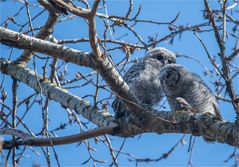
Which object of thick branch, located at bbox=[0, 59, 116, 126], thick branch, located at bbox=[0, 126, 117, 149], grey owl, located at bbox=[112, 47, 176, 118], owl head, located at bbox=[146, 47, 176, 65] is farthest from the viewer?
owl head, located at bbox=[146, 47, 176, 65]

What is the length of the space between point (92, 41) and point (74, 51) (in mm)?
455

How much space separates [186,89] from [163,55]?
1.10m

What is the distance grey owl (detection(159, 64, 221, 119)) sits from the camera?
396 centimetres

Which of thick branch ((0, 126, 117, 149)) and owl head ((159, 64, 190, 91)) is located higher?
owl head ((159, 64, 190, 91))

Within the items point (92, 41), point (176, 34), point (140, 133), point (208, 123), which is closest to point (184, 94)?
point (176, 34)

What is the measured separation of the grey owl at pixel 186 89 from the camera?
156 inches

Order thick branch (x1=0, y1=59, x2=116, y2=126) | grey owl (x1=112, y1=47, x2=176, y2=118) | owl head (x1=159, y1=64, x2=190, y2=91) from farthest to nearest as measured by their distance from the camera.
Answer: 1. grey owl (x1=112, y1=47, x2=176, y2=118)
2. owl head (x1=159, y1=64, x2=190, y2=91)
3. thick branch (x1=0, y1=59, x2=116, y2=126)

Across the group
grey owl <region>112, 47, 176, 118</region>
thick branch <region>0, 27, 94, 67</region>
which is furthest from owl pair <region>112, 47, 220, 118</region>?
thick branch <region>0, 27, 94, 67</region>

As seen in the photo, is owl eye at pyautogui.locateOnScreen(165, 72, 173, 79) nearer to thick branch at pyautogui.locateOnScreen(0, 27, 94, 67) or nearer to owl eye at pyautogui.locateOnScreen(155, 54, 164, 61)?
owl eye at pyautogui.locateOnScreen(155, 54, 164, 61)

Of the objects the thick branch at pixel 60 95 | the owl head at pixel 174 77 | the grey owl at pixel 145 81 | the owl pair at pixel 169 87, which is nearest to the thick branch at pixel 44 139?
the thick branch at pixel 60 95

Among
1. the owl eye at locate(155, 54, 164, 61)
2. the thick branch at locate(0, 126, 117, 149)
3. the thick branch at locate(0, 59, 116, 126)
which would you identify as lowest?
the thick branch at locate(0, 126, 117, 149)

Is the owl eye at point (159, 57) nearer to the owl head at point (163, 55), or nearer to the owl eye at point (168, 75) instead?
the owl head at point (163, 55)

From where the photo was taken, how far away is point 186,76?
423 cm

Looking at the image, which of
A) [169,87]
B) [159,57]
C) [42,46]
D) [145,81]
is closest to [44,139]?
[42,46]
